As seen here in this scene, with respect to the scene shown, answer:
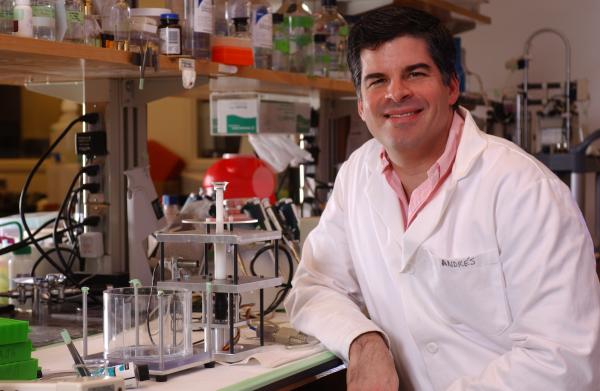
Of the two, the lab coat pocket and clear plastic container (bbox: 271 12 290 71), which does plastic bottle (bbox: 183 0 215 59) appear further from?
the lab coat pocket

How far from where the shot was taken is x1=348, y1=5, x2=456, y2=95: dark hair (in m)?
1.86

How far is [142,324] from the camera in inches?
67.1

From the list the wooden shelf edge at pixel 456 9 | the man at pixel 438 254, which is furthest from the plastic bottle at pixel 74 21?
the wooden shelf edge at pixel 456 9

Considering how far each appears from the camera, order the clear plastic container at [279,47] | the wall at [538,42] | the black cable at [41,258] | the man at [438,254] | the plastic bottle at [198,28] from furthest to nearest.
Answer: the wall at [538,42] → the clear plastic container at [279,47] → the black cable at [41,258] → the plastic bottle at [198,28] → the man at [438,254]

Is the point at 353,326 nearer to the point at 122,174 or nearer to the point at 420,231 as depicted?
the point at 420,231

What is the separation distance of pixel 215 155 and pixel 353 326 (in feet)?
16.0

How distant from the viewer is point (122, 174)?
8.18 feet

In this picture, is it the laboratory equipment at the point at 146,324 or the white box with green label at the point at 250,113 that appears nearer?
the laboratory equipment at the point at 146,324

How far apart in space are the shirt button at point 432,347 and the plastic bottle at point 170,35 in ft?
2.93

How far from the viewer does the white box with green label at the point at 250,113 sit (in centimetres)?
297

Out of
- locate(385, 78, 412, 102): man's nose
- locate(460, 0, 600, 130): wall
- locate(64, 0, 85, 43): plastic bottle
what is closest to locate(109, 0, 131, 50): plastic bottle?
locate(64, 0, 85, 43): plastic bottle

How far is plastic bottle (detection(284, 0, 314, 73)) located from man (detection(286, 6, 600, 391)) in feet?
3.17

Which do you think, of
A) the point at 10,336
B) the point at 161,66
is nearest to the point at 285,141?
the point at 161,66

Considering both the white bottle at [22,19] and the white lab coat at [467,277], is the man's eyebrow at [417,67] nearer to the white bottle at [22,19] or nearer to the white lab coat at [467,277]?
the white lab coat at [467,277]
